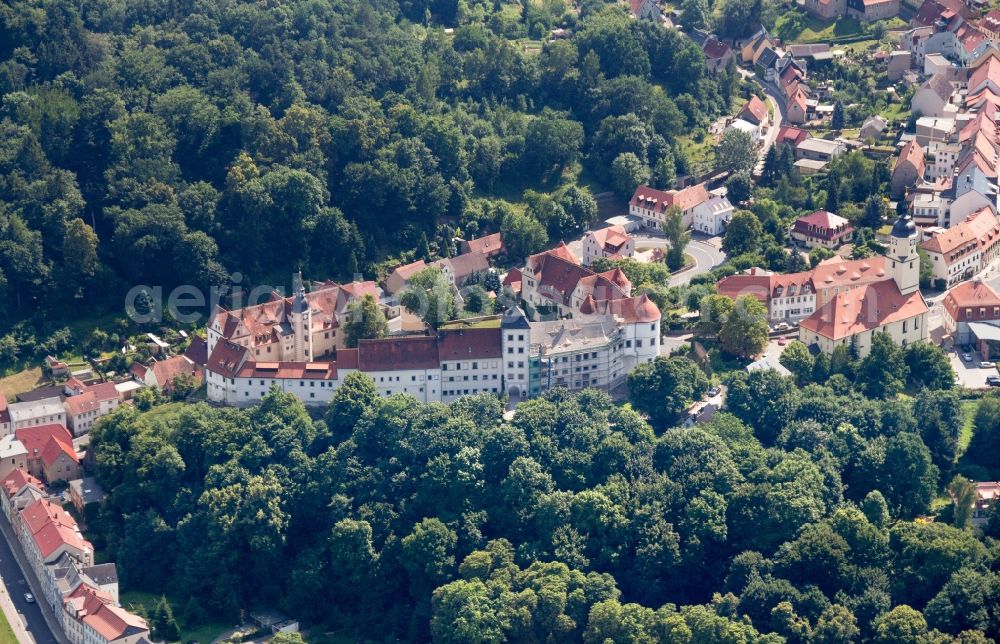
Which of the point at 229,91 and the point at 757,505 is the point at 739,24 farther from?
the point at 757,505

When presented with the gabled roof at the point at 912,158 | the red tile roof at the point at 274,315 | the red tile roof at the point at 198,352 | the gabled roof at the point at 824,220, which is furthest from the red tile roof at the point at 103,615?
the gabled roof at the point at 912,158

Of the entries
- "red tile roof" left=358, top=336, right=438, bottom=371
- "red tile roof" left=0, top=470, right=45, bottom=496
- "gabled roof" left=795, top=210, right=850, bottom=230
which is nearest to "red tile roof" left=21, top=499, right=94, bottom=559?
"red tile roof" left=0, top=470, right=45, bottom=496

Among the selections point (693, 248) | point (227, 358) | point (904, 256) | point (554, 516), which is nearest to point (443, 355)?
point (227, 358)

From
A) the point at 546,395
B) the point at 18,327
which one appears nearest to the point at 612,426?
the point at 546,395

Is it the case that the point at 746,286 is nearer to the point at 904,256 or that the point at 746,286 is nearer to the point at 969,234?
the point at 904,256

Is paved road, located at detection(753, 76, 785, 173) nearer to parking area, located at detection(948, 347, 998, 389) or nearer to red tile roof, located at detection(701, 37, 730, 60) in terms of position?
red tile roof, located at detection(701, 37, 730, 60)
